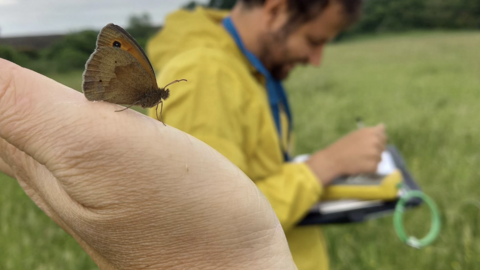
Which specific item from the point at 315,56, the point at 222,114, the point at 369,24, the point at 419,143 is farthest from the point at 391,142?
the point at 369,24

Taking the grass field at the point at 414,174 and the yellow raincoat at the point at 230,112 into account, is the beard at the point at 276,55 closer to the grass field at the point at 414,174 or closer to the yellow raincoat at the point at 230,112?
the yellow raincoat at the point at 230,112

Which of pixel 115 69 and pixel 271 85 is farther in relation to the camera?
pixel 271 85

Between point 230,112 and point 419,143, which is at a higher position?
point 230,112

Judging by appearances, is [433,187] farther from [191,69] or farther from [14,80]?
[14,80]

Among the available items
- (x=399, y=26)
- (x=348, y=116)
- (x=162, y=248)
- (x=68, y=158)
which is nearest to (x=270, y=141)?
(x=162, y=248)

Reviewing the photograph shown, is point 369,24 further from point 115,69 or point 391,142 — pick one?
point 115,69

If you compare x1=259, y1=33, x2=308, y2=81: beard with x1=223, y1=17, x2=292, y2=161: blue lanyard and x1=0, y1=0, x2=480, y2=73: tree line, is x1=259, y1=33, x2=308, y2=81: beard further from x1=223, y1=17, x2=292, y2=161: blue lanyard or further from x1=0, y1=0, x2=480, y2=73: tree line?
x1=0, y1=0, x2=480, y2=73: tree line

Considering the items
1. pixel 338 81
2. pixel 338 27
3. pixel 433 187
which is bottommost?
pixel 338 81
